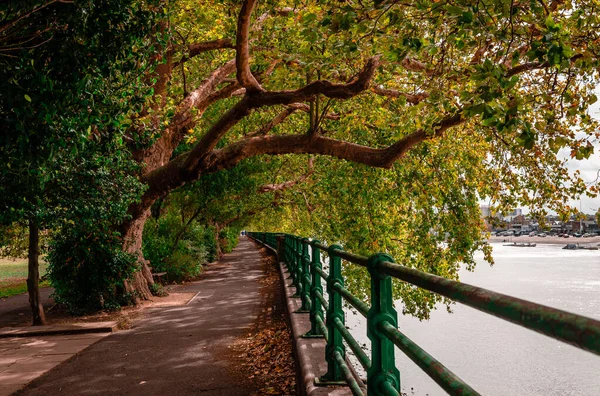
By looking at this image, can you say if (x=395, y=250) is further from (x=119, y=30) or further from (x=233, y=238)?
(x=233, y=238)

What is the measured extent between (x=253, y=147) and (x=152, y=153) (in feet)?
12.1

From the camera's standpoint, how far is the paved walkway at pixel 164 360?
20.1ft

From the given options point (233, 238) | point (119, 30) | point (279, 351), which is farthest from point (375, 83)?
point (233, 238)

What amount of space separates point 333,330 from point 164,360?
4.12m

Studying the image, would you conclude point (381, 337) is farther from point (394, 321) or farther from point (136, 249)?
point (136, 249)

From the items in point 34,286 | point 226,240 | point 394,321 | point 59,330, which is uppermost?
point 394,321

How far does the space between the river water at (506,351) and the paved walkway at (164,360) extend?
49.9 ft

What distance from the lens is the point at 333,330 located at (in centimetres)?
432

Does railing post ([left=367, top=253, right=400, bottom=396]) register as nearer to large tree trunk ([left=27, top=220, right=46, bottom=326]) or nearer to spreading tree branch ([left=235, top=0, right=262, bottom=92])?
spreading tree branch ([left=235, top=0, right=262, bottom=92])

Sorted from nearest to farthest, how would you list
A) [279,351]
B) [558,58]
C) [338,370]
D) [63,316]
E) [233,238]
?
1. [338,370]
2. [558,58]
3. [279,351]
4. [63,316]
5. [233,238]

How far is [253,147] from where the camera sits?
35.7 ft

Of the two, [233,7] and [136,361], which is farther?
[233,7]

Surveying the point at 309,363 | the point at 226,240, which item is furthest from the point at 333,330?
the point at 226,240

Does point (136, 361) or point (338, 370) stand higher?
point (338, 370)
